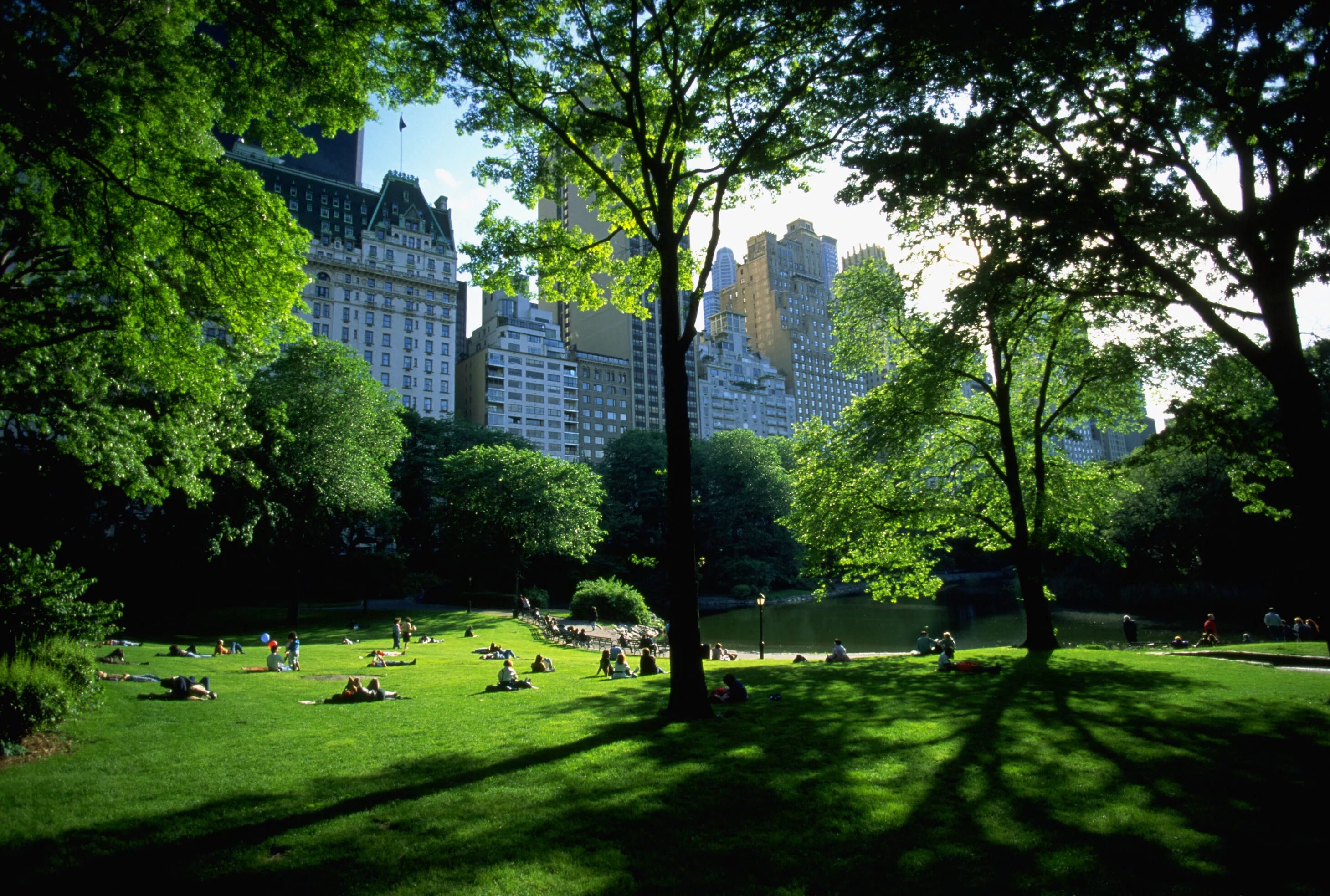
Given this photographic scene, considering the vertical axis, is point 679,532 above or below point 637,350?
below

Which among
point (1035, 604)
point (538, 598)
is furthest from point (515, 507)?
point (1035, 604)

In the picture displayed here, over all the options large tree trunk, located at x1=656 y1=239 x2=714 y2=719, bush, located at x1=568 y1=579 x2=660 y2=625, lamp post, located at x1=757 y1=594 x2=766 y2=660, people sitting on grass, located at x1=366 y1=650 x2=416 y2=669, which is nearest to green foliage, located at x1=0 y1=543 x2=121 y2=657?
large tree trunk, located at x1=656 y1=239 x2=714 y2=719

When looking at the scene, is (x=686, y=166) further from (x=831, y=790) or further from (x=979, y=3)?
(x=831, y=790)

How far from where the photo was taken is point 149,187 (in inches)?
458

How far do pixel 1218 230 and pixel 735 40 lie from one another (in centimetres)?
809

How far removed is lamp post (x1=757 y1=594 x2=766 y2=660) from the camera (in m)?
29.6

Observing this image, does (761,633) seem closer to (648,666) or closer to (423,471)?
(648,666)

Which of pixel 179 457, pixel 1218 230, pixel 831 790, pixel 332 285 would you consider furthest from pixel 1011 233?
pixel 332 285

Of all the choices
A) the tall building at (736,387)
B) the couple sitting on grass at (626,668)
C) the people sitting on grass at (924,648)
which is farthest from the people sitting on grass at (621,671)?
the tall building at (736,387)

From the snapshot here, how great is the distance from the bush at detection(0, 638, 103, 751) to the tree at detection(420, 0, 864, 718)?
8.79m

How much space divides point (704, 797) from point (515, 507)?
41900 millimetres

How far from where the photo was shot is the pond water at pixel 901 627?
36.7 m

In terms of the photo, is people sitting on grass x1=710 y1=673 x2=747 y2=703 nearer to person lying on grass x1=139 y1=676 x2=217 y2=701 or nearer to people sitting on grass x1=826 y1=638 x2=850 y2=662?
person lying on grass x1=139 y1=676 x2=217 y2=701

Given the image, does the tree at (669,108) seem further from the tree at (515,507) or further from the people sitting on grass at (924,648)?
the tree at (515,507)
